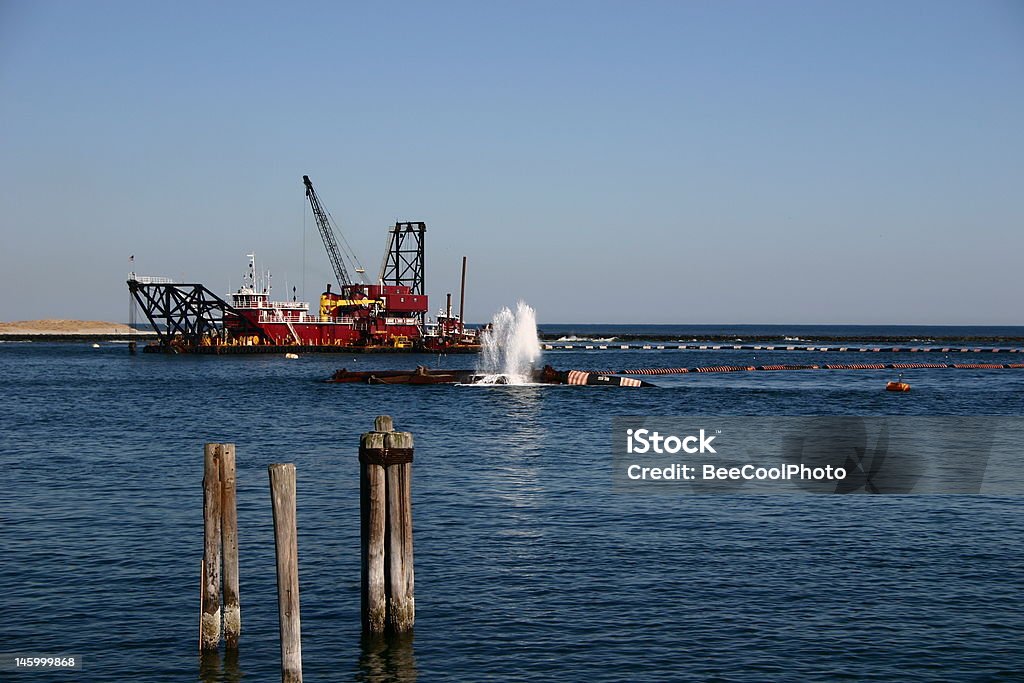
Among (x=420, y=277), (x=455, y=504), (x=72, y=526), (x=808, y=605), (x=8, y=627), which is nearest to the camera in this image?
(x=8, y=627)

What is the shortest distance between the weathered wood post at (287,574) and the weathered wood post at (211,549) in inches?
60.4

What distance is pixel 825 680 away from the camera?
52.0 ft

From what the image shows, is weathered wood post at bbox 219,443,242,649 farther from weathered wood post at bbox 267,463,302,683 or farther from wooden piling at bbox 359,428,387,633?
wooden piling at bbox 359,428,387,633

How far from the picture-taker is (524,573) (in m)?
22.0

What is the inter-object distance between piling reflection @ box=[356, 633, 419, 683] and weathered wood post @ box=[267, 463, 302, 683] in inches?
66.6

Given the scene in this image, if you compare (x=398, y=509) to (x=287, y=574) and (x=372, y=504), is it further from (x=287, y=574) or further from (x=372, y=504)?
(x=287, y=574)

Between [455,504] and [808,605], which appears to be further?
[455,504]

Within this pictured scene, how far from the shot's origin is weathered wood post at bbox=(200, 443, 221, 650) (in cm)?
1568

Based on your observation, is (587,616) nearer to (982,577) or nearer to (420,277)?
(982,577)

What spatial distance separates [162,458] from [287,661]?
1039 inches

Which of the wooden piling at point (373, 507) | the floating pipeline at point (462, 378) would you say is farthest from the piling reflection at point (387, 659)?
the floating pipeline at point (462, 378)

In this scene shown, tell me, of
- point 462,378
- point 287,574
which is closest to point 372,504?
point 287,574

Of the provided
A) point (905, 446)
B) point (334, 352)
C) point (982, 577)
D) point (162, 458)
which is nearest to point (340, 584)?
point (982, 577)

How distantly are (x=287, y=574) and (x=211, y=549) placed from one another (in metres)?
1.94
